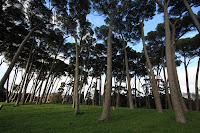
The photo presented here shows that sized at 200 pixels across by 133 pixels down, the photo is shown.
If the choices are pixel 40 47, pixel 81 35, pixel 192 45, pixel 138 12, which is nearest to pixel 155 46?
pixel 192 45

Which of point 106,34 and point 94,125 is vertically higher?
point 106,34

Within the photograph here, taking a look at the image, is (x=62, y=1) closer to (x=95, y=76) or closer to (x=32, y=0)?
(x=32, y=0)

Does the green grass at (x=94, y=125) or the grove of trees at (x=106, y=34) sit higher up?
the grove of trees at (x=106, y=34)

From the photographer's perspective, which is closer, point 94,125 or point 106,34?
point 94,125

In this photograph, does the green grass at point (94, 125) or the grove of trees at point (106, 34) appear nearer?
the green grass at point (94, 125)

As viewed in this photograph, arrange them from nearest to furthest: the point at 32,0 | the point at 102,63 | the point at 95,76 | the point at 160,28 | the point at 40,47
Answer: the point at 32,0 → the point at 160,28 → the point at 40,47 → the point at 102,63 → the point at 95,76

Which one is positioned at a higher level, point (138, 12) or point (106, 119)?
point (138, 12)

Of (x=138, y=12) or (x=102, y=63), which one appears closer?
(x=138, y=12)

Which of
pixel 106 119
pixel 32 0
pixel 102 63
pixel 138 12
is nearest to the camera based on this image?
pixel 106 119

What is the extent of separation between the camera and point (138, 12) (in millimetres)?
13383

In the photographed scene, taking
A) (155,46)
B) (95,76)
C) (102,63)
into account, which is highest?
(155,46)

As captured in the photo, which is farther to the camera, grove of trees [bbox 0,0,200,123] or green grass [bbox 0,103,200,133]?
grove of trees [bbox 0,0,200,123]

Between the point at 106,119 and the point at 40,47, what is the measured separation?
53.3 ft

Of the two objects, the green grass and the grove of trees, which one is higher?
the grove of trees
